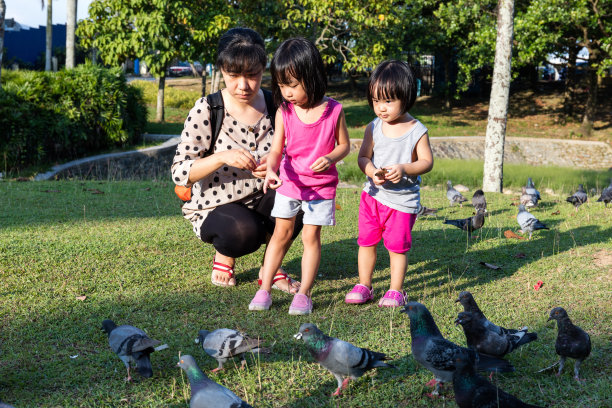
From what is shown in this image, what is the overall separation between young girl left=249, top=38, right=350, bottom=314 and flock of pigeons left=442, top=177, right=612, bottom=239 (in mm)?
2857

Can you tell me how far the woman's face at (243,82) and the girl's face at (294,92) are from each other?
32cm

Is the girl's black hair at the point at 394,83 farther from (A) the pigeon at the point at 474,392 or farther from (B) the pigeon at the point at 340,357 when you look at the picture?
(A) the pigeon at the point at 474,392

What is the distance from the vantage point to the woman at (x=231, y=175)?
14.7ft

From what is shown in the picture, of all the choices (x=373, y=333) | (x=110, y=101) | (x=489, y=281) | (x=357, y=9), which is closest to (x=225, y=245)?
(x=373, y=333)

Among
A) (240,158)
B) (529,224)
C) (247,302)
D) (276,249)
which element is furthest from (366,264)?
(529,224)

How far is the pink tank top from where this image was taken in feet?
13.9

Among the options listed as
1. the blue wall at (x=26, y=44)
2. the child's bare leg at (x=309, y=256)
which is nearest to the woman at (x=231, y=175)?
the child's bare leg at (x=309, y=256)

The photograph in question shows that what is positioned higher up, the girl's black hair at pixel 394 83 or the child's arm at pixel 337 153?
the girl's black hair at pixel 394 83

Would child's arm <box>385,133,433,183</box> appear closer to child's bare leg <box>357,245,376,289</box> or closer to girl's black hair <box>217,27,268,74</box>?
child's bare leg <box>357,245,376,289</box>

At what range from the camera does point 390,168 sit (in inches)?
166

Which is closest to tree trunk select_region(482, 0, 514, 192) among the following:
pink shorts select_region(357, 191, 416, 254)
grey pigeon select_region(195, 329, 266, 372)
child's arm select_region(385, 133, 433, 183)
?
child's arm select_region(385, 133, 433, 183)

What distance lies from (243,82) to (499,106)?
7.79 meters

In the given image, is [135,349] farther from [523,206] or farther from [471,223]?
[523,206]

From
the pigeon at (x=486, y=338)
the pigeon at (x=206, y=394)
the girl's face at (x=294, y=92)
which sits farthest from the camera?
the girl's face at (x=294, y=92)
